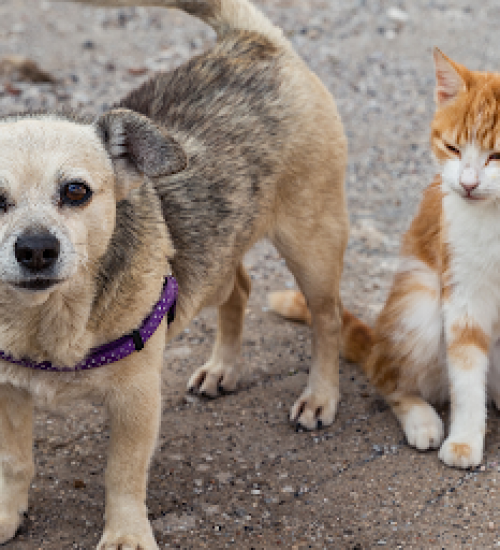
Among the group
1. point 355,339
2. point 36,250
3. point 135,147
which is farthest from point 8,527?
point 355,339

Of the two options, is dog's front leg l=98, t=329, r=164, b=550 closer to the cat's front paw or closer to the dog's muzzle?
the dog's muzzle

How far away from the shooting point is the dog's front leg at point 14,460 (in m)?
2.98

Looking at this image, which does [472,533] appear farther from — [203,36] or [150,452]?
[203,36]

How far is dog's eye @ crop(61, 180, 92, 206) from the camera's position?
2.40 metres

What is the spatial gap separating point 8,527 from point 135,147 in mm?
1565

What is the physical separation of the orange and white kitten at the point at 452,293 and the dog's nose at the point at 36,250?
5.59 ft

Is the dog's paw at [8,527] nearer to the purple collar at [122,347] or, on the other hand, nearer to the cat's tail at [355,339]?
the purple collar at [122,347]

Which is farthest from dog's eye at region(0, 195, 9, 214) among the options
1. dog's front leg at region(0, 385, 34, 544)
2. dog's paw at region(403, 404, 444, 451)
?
dog's paw at region(403, 404, 444, 451)

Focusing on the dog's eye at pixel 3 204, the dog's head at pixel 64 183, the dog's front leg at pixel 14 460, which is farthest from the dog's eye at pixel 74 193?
the dog's front leg at pixel 14 460

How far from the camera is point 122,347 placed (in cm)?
272

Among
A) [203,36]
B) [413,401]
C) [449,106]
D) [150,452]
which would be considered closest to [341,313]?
[413,401]

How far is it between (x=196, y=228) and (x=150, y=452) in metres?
0.91

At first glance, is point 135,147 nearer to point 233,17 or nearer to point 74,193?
point 74,193

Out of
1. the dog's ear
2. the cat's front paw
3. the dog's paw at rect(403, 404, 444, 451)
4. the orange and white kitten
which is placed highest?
the dog's ear
